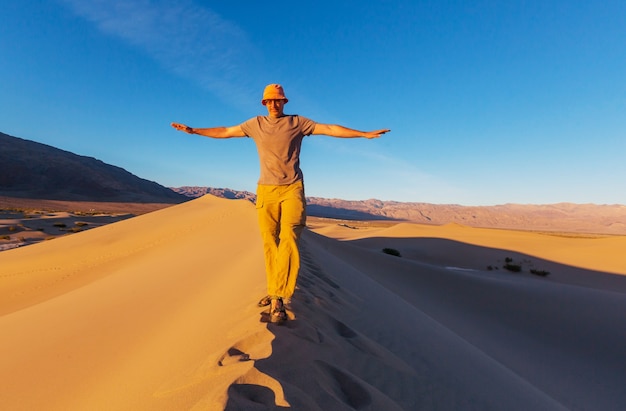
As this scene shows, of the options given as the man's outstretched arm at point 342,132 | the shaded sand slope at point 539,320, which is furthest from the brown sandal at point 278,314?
the shaded sand slope at point 539,320

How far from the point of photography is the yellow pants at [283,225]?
2918 millimetres

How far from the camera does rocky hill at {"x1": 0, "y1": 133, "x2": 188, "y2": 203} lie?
72938 mm

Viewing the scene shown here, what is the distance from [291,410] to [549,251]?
937 inches

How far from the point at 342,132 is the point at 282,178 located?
26.5 inches

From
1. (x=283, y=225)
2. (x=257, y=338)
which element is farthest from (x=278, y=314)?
(x=283, y=225)

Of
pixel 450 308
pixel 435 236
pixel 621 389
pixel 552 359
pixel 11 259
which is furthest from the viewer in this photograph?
pixel 435 236

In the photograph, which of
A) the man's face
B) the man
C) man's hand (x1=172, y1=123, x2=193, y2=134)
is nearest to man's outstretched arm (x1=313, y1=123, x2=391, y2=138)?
the man

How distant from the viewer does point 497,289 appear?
30.1 feet

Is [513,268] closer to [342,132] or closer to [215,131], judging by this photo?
[342,132]

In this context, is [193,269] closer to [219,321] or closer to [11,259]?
[219,321]

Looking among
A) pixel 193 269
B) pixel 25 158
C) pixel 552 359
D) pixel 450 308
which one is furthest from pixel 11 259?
pixel 25 158

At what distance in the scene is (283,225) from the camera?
119 inches

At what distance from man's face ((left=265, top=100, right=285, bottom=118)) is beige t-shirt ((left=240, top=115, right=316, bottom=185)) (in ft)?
0.15

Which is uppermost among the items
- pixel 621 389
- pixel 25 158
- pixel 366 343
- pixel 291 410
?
pixel 25 158
